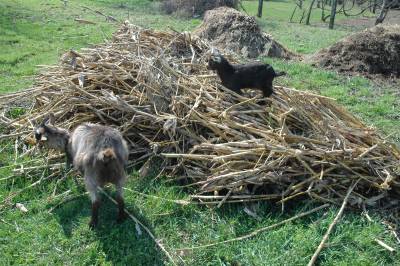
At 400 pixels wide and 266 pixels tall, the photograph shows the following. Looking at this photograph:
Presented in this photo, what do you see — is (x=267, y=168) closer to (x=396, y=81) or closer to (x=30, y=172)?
(x=30, y=172)

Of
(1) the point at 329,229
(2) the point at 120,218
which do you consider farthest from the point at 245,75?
(2) the point at 120,218

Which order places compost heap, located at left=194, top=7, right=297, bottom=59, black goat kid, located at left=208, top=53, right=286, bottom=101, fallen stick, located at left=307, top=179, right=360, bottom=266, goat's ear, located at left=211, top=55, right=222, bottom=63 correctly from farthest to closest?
compost heap, located at left=194, top=7, right=297, bottom=59
goat's ear, located at left=211, top=55, right=222, bottom=63
black goat kid, located at left=208, top=53, right=286, bottom=101
fallen stick, located at left=307, top=179, right=360, bottom=266

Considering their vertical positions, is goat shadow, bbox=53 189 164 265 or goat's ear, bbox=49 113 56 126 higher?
goat's ear, bbox=49 113 56 126

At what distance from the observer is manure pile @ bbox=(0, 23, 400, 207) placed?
513 centimetres

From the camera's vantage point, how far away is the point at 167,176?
5.63 m

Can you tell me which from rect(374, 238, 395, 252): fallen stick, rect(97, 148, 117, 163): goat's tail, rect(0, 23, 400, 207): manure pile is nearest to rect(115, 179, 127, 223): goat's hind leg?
rect(97, 148, 117, 163): goat's tail

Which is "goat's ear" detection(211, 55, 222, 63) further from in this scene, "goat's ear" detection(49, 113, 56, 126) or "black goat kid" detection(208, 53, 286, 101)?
"goat's ear" detection(49, 113, 56, 126)

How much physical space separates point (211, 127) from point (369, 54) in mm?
6907

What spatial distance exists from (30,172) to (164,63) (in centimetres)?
252

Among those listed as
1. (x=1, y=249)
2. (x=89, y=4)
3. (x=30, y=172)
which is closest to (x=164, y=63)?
(x=30, y=172)

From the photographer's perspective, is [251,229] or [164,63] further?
[164,63]

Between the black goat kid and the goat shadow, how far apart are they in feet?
7.91

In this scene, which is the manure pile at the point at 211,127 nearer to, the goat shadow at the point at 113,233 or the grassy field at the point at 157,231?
the grassy field at the point at 157,231

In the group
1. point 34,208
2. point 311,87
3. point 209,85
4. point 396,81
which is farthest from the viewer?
point 396,81
